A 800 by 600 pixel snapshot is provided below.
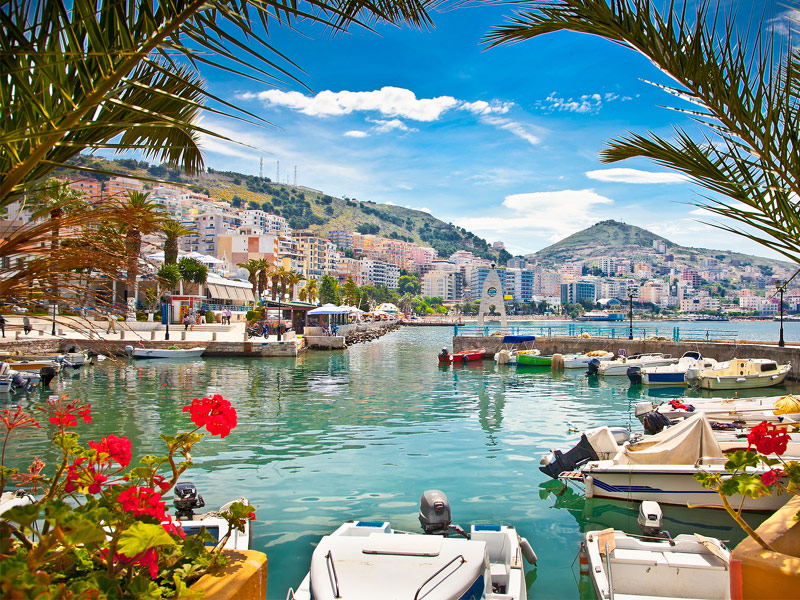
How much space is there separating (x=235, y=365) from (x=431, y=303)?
162835 mm

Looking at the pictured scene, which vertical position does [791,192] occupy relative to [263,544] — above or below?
above

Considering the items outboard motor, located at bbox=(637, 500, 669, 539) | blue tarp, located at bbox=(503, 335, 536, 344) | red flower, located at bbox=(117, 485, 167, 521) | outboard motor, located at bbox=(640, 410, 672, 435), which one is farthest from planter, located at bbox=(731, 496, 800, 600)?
blue tarp, located at bbox=(503, 335, 536, 344)

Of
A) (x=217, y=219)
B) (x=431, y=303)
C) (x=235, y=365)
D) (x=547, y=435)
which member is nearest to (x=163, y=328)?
(x=235, y=365)

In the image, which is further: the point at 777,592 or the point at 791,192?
the point at 791,192

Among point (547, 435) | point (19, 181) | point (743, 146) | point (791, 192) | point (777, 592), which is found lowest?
point (547, 435)

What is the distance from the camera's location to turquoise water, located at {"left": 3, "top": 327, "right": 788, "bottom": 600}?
873 centimetres

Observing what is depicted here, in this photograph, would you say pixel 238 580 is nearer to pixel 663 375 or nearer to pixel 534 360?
Answer: pixel 663 375

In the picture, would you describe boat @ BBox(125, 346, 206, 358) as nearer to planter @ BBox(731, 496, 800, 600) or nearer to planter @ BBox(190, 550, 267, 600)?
planter @ BBox(190, 550, 267, 600)

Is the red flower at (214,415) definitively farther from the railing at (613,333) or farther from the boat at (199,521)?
the railing at (613,333)

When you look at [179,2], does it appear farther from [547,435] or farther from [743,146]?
[547,435]

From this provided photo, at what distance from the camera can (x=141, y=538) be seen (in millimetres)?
2016

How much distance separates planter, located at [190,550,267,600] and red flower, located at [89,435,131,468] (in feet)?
2.39

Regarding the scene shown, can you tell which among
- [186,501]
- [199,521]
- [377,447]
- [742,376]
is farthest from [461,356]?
[199,521]

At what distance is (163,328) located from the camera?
42.6 metres
